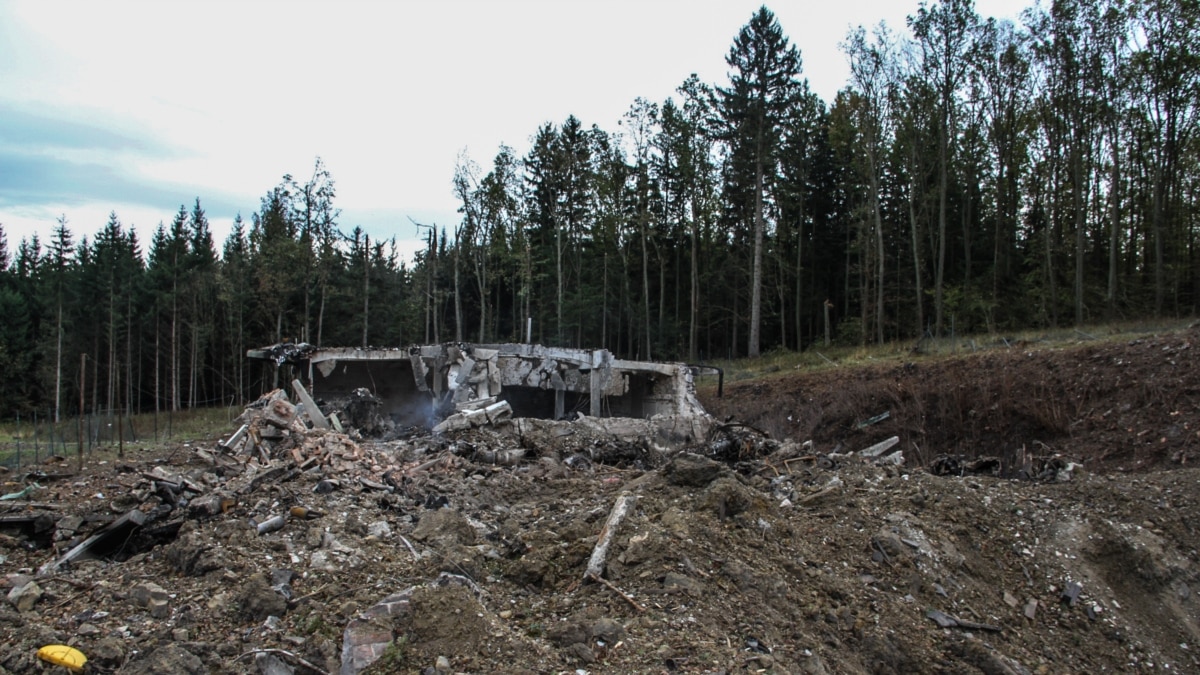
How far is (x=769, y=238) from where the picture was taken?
32.8 metres

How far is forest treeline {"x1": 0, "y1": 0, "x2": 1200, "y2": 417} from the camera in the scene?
77.3 feet

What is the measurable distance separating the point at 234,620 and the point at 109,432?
19944 millimetres

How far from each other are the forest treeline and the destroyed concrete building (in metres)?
10.1

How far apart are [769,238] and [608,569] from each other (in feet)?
98.3

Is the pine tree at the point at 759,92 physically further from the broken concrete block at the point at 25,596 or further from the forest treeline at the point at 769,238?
the broken concrete block at the point at 25,596

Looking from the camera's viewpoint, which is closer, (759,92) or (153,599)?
(153,599)

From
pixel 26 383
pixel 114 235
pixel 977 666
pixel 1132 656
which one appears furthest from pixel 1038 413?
pixel 114 235

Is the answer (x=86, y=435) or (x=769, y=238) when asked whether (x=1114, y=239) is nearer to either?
(x=769, y=238)

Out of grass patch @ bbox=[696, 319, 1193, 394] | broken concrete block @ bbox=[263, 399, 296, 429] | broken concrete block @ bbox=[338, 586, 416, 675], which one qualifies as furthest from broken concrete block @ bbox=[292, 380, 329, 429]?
grass patch @ bbox=[696, 319, 1193, 394]

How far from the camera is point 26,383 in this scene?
39688 mm

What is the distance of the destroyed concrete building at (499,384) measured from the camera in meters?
14.6

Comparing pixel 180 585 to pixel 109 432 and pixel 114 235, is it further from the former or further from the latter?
pixel 114 235

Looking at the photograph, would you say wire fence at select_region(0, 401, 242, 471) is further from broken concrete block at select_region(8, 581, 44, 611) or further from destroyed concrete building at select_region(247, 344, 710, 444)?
broken concrete block at select_region(8, 581, 44, 611)

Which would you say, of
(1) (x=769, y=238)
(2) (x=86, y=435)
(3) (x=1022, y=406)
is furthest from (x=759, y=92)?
(2) (x=86, y=435)
